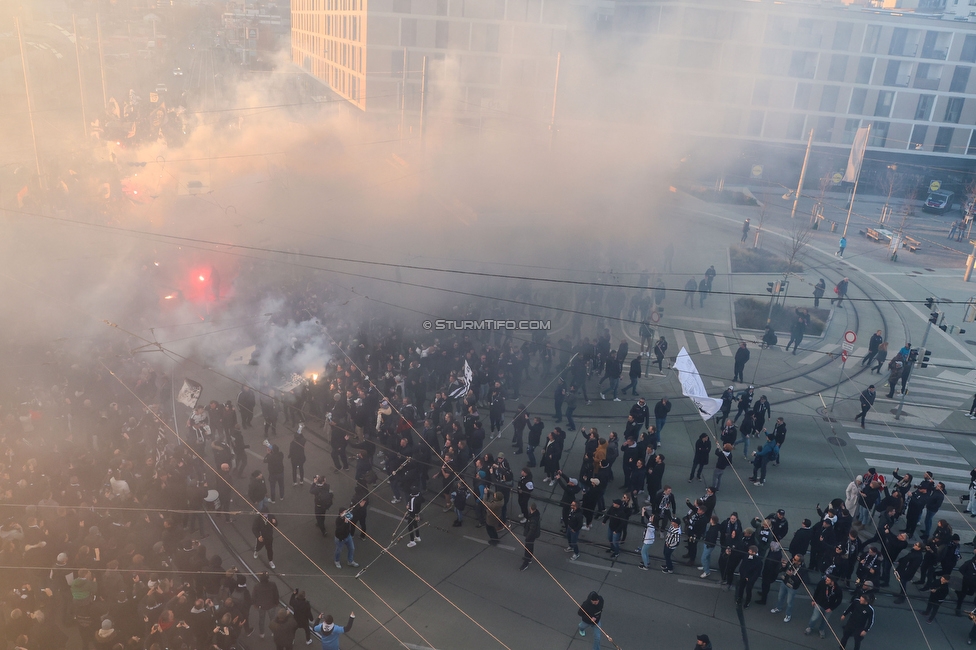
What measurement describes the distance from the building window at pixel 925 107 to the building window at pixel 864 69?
116 inches

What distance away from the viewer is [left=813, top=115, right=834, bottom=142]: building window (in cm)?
3522

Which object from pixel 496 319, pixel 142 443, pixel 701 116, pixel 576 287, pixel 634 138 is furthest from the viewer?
pixel 701 116

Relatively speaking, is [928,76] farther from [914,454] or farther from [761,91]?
[914,454]

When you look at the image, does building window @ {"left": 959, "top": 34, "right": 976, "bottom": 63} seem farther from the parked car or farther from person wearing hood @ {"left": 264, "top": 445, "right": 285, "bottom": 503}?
person wearing hood @ {"left": 264, "top": 445, "right": 285, "bottom": 503}

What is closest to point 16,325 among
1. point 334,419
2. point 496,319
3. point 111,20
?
point 334,419

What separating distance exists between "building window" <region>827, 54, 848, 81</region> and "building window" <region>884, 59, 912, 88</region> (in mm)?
2338

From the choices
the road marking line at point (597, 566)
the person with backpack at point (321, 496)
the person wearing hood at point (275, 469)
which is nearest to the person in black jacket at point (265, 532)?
the person with backpack at point (321, 496)

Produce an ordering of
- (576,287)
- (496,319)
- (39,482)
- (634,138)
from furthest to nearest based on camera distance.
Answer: (634,138)
(576,287)
(496,319)
(39,482)

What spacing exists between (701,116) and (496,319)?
2277 cm

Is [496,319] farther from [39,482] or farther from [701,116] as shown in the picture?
[701,116]

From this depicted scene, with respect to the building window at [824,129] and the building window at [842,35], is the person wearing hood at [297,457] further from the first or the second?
the building window at [842,35]

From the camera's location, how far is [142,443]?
34.7ft

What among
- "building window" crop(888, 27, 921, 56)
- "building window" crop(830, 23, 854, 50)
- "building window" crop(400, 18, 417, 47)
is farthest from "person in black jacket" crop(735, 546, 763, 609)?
"building window" crop(888, 27, 921, 56)

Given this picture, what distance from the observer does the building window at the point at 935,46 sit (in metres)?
34.2
